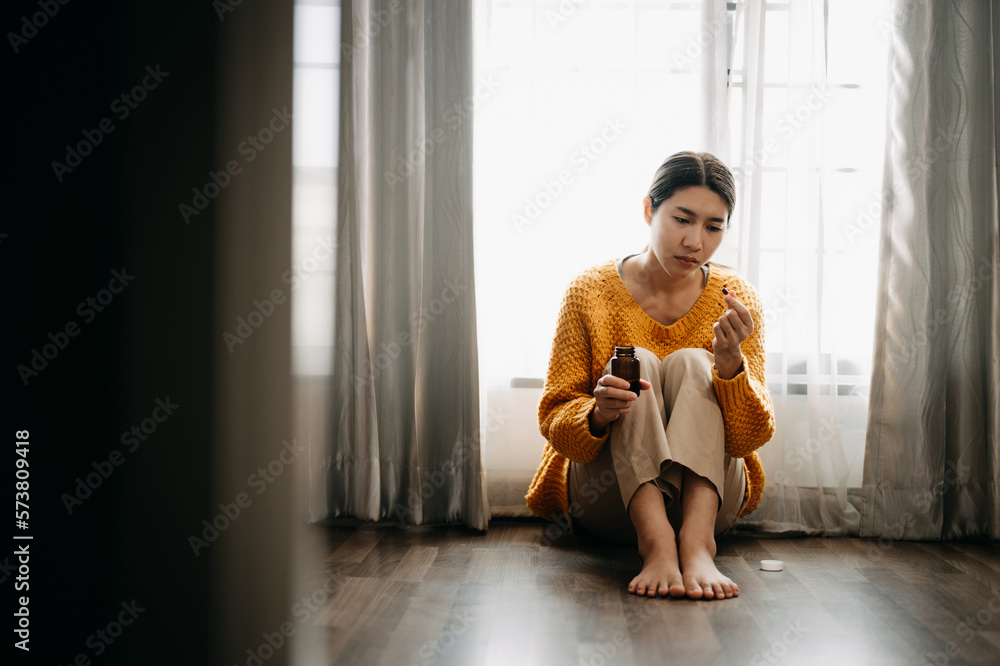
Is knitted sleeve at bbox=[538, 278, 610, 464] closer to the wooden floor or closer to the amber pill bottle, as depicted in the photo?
the amber pill bottle

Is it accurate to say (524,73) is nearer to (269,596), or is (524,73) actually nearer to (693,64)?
(693,64)

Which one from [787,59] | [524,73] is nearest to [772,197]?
[787,59]

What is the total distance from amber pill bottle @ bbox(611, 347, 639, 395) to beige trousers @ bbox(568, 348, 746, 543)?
1.2 inches

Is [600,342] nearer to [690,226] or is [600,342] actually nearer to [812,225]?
[690,226]

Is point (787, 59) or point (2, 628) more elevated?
point (787, 59)

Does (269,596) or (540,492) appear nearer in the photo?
(269,596)

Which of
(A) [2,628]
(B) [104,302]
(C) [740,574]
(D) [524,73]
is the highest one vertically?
(D) [524,73]

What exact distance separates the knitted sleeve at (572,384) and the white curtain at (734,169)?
39cm

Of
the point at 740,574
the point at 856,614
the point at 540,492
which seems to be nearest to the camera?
the point at 856,614

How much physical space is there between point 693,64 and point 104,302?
2186mm

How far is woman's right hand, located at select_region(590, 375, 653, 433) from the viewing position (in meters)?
1.51

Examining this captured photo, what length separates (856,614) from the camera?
4.58 ft

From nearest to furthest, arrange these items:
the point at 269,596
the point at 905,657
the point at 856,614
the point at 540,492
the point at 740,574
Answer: the point at 269,596
the point at 905,657
the point at 856,614
the point at 740,574
the point at 540,492

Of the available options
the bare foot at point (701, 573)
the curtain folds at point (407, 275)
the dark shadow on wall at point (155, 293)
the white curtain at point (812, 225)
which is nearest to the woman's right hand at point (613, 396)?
the bare foot at point (701, 573)
